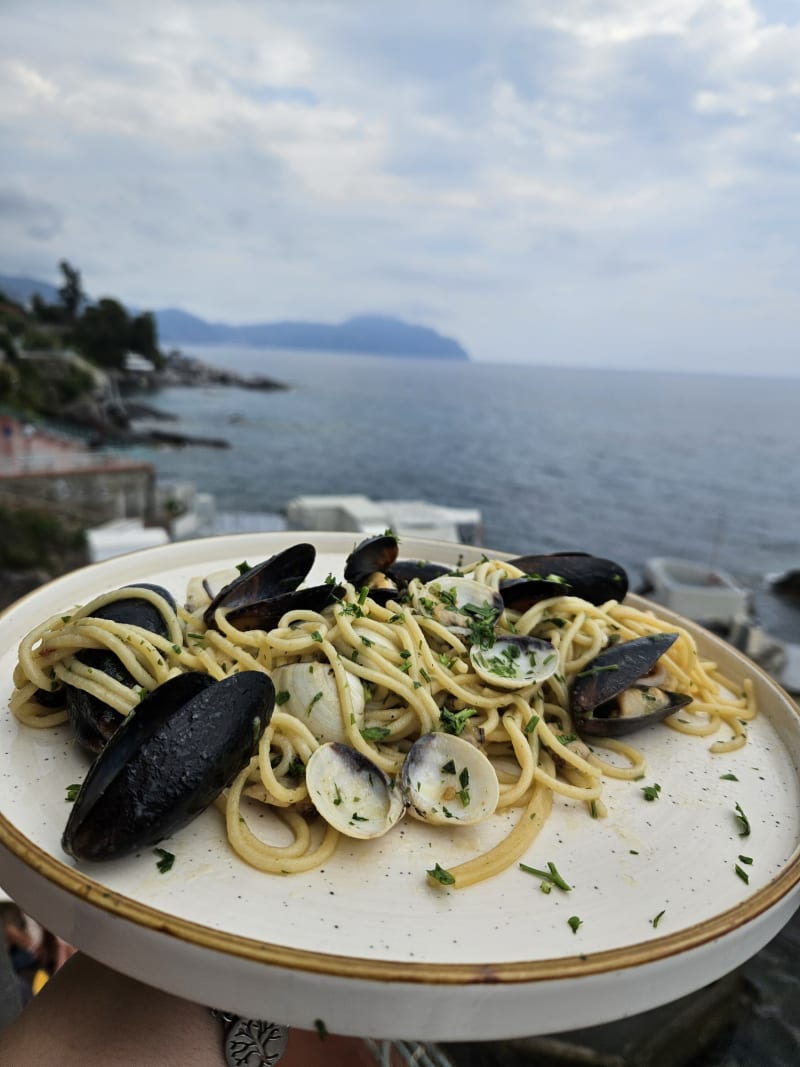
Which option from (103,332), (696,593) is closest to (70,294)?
(103,332)

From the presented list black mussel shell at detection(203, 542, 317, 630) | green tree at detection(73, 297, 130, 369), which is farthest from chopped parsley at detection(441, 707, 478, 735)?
green tree at detection(73, 297, 130, 369)

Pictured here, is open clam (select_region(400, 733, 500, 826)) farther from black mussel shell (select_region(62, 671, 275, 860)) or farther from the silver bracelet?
the silver bracelet

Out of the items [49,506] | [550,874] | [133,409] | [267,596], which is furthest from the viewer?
[133,409]

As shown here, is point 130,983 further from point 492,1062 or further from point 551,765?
point 492,1062

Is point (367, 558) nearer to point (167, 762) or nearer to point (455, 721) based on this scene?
point (455, 721)

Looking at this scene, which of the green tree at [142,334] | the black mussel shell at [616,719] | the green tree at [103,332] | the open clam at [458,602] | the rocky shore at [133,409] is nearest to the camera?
the black mussel shell at [616,719]

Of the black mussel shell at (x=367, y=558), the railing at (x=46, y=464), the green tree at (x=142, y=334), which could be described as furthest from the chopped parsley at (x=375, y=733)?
the green tree at (x=142, y=334)

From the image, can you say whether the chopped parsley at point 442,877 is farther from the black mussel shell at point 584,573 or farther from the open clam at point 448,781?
the black mussel shell at point 584,573
